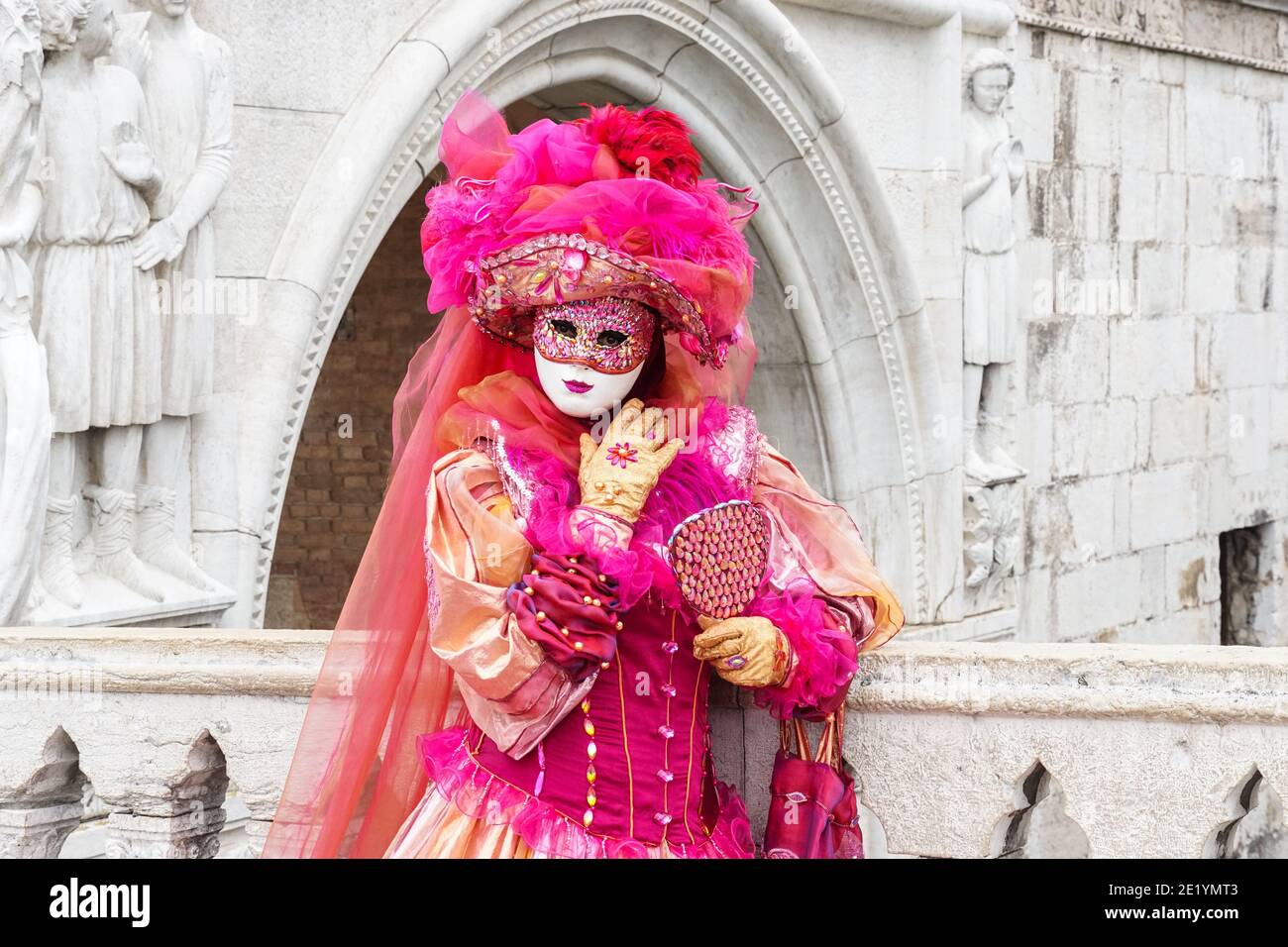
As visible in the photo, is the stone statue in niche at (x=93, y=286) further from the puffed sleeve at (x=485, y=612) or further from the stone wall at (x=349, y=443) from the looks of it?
the stone wall at (x=349, y=443)

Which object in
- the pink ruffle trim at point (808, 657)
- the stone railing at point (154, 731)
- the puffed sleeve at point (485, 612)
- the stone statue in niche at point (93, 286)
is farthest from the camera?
the stone statue in niche at point (93, 286)

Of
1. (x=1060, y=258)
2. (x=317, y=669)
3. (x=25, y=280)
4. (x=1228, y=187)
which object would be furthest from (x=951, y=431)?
(x=317, y=669)

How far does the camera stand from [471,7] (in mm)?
4680

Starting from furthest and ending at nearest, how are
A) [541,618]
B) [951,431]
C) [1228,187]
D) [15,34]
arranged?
1. [1228,187]
2. [951,431]
3. [15,34]
4. [541,618]

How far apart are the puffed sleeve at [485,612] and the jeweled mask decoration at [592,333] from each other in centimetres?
18

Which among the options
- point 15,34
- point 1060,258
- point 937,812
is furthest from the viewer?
point 1060,258

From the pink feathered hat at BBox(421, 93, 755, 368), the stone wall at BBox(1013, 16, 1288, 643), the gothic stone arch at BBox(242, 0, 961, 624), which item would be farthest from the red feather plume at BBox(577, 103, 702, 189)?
the stone wall at BBox(1013, 16, 1288, 643)

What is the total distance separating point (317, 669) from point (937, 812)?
37.4 inches

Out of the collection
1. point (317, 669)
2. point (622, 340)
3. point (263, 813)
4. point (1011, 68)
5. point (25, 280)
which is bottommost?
point (263, 813)

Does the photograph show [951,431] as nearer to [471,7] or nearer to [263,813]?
[471,7]

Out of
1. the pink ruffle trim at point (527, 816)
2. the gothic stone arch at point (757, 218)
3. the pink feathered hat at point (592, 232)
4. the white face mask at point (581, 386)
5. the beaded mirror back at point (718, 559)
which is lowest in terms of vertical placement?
the pink ruffle trim at point (527, 816)

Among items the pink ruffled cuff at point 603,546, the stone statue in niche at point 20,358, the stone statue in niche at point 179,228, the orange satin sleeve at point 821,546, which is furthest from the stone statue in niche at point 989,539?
the pink ruffled cuff at point 603,546

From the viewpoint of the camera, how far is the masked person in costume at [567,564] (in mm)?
2211

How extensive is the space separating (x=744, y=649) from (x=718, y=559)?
0.40ft
